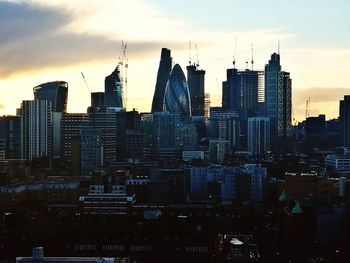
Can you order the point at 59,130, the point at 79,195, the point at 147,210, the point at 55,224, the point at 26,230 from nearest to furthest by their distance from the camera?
the point at 26,230 < the point at 55,224 < the point at 147,210 < the point at 79,195 < the point at 59,130

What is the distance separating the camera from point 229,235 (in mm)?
20188

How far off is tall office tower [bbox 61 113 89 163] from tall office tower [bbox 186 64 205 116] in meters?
22.4

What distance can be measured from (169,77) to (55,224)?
126 ft

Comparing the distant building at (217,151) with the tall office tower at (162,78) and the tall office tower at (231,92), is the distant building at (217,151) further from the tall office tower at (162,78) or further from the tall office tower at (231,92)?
the tall office tower at (231,92)

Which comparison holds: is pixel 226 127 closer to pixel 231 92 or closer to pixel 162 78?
pixel 162 78

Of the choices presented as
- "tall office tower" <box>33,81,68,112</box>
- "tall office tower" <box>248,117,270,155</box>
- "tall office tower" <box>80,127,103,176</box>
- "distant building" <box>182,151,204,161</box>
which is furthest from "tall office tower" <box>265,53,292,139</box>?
"tall office tower" <box>80,127,103,176</box>

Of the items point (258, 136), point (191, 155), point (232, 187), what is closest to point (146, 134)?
point (191, 155)

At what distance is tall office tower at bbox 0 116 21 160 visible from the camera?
142 ft

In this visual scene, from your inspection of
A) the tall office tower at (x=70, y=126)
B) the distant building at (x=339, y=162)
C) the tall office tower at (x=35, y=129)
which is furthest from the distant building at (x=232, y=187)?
the tall office tower at (x=35, y=129)

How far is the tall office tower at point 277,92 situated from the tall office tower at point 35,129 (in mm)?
22427

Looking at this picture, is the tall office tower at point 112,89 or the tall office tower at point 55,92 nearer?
the tall office tower at point 55,92

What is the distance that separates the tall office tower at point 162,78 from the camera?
59562mm

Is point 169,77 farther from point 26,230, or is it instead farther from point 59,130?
point 26,230

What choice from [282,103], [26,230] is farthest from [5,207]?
[282,103]
